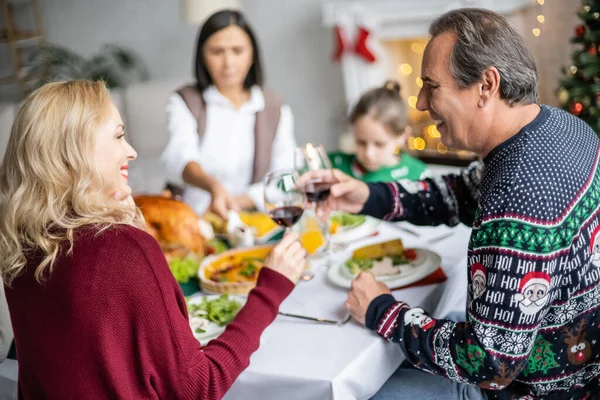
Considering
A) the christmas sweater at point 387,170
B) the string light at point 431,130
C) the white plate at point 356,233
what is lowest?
the string light at point 431,130

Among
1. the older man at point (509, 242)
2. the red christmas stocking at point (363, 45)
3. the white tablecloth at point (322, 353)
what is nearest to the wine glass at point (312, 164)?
the white tablecloth at point (322, 353)

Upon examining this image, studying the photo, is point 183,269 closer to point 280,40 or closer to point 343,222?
point 343,222

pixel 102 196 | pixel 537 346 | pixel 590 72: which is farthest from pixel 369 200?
pixel 590 72

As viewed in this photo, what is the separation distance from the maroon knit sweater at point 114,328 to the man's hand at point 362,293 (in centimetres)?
32

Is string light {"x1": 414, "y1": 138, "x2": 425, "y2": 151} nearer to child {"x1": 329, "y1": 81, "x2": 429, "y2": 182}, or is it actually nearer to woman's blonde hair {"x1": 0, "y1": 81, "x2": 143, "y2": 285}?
child {"x1": 329, "y1": 81, "x2": 429, "y2": 182}

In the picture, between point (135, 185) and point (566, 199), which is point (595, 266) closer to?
point (566, 199)

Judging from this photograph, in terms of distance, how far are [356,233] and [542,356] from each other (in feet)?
2.51

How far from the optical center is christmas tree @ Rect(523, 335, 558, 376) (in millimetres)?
1307

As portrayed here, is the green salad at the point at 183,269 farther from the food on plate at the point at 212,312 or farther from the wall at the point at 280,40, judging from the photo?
the wall at the point at 280,40

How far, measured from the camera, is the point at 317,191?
5.67 feet

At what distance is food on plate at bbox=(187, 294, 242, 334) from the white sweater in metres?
1.39

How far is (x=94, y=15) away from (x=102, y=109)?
550cm

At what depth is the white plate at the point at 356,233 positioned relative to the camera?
6.44 feet

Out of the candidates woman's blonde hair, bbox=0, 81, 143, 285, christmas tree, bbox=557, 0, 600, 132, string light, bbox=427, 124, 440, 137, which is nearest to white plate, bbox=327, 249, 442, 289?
woman's blonde hair, bbox=0, 81, 143, 285
